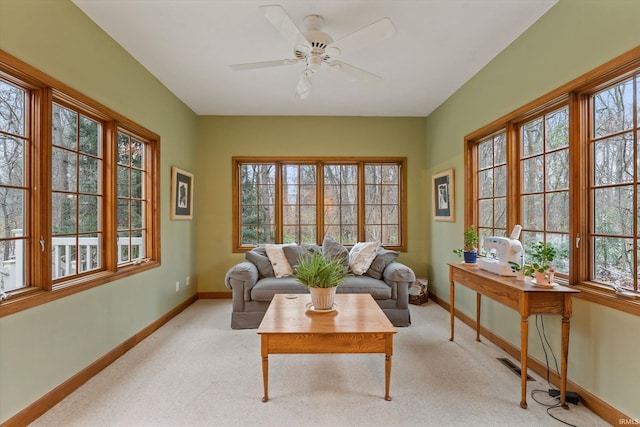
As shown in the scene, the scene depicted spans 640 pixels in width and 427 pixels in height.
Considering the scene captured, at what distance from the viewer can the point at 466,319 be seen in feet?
12.1

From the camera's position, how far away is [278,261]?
13.5ft

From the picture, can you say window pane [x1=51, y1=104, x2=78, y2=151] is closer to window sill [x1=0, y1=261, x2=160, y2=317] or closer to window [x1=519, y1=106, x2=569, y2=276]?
window sill [x1=0, y1=261, x2=160, y2=317]

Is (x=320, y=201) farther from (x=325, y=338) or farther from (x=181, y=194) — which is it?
(x=325, y=338)

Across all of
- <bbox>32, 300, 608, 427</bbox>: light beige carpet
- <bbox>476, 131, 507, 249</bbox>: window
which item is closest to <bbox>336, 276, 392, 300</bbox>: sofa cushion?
<bbox>32, 300, 608, 427</bbox>: light beige carpet

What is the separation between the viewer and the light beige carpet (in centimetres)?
198

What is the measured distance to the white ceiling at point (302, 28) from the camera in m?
2.36

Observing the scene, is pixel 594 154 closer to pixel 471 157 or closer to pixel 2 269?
pixel 471 157

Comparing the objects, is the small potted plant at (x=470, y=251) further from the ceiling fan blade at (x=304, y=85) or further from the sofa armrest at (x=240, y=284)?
the sofa armrest at (x=240, y=284)

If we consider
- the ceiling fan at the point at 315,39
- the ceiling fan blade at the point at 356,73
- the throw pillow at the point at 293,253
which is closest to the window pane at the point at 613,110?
the ceiling fan at the point at 315,39

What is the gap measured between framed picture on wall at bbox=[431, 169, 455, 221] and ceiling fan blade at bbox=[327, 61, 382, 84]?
6.32ft

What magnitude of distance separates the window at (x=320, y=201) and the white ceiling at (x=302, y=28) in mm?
1097

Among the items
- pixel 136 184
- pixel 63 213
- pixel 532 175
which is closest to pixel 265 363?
pixel 63 213

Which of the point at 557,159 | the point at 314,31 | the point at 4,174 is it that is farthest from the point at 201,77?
the point at 557,159

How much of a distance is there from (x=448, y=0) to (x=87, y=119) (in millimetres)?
3003
